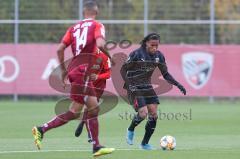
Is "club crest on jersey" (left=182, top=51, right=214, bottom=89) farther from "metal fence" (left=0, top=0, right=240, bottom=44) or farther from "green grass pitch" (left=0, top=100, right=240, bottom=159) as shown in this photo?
"metal fence" (left=0, top=0, right=240, bottom=44)

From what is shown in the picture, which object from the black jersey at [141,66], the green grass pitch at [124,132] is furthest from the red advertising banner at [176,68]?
the black jersey at [141,66]

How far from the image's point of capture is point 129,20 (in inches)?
1252

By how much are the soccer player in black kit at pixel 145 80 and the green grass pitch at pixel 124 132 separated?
1.54ft

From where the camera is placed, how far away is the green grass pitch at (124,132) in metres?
12.9

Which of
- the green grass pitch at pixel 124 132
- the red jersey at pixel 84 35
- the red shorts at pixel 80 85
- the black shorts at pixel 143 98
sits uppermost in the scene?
the red jersey at pixel 84 35

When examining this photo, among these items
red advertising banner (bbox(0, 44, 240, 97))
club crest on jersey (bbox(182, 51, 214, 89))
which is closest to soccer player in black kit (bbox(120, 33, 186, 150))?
red advertising banner (bbox(0, 44, 240, 97))

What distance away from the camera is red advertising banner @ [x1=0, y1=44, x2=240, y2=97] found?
28.8m

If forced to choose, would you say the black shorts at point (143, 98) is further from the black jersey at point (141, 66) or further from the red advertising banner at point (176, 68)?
the red advertising banner at point (176, 68)

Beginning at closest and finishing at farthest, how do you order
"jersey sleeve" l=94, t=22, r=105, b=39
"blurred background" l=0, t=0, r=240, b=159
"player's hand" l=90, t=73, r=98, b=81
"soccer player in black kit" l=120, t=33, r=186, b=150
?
"jersey sleeve" l=94, t=22, r=105, b=39 < "player's hand" l=90, t=73, r=98, b=81 < "soccer player in black kit" l=120, t=33, r=186, b=150 < "blurred background" l=0, t=0, r=240, b=159

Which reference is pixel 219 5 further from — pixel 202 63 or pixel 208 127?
pixel 208 127

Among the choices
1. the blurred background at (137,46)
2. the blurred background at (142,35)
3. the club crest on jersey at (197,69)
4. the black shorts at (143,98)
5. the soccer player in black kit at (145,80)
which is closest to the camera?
the soccer player in black kit at (145,80)

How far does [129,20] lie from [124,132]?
1464 cm

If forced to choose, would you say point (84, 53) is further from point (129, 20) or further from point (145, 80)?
point (129, 20)

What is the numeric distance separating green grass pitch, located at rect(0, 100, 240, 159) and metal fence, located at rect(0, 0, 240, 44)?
4526 millimetres
